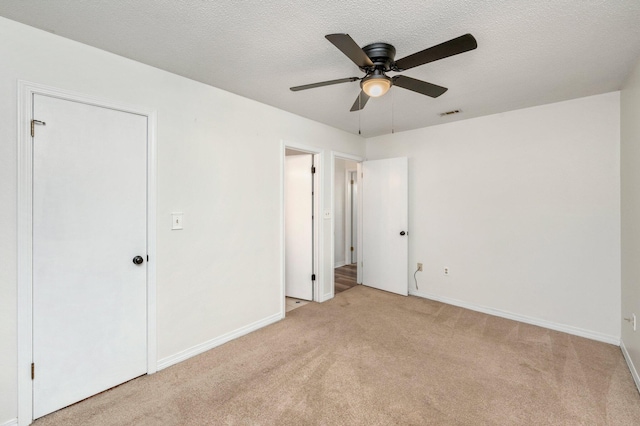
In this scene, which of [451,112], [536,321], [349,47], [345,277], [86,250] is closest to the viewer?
[349,47]

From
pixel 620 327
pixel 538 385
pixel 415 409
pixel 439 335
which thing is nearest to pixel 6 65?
pixel 415 409

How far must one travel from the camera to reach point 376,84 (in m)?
1.79

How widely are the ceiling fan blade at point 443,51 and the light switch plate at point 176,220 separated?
2061 millimetres

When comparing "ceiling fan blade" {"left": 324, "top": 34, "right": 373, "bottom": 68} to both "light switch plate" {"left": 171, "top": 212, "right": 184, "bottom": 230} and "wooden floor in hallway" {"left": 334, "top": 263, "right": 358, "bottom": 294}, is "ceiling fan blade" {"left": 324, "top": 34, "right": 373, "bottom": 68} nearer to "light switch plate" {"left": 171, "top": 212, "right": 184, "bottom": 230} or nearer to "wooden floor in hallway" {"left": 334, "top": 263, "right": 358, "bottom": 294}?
"light switch plate" {"left": 171, "top": 212, "right": 184, "bottom": 230}

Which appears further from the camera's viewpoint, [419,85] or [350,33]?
[419,85]

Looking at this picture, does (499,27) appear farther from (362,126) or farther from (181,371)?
(181,371)

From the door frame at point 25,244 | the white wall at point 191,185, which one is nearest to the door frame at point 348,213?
the white wall at point 191,185

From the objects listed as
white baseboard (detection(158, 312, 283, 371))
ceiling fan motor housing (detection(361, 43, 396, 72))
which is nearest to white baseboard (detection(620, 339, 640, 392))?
ceiling fan motor housing (detection(361, 43, 396, 72))

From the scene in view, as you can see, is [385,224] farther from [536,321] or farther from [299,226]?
[536,321]

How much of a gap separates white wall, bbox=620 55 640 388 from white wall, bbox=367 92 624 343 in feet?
0.54

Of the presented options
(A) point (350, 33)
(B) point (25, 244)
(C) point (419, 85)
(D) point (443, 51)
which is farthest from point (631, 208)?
(B) point (25, 244)

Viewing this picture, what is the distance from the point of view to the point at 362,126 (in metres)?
3.89

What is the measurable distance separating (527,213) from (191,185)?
360 cm

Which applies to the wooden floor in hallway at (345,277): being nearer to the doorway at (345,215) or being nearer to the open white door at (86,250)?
the doorway at (345,215)
